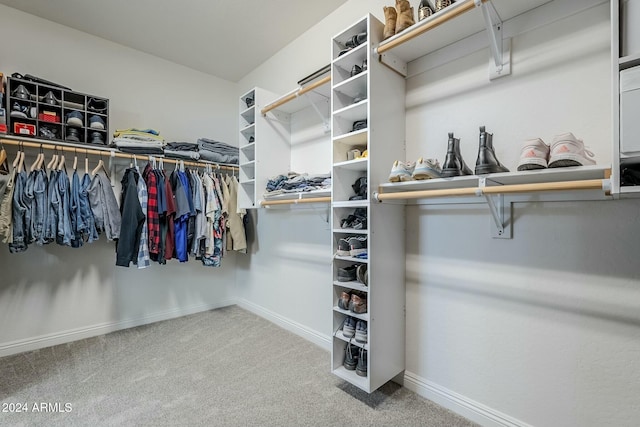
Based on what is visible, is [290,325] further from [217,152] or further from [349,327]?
[217,152]

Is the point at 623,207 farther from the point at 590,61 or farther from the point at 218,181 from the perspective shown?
the point at 218,181

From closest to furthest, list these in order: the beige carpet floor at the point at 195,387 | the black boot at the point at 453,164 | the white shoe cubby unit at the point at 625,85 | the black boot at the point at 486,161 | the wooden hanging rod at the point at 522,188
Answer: the white shoe cubby unit at the point at 625,85, the wooden hanging rod at the point at 522,188, the black boot at the point at 486,161, the black boot at the point at 453,164, the beige carpet floor at the point at 195,387

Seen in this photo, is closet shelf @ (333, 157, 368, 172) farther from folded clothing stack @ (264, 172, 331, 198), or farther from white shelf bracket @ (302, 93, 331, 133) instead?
white shelf bracket @ (302, 93, 331, 133)

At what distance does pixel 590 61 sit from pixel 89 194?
122 inches

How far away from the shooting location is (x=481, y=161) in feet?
3.90

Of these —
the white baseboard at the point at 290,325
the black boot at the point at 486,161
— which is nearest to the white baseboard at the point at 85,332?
the white baseboard at the point at 290,325

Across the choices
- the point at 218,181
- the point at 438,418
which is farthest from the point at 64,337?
the point at 438,418

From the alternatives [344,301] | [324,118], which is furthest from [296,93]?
[344,301]

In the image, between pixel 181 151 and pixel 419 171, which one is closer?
pixel 419 171

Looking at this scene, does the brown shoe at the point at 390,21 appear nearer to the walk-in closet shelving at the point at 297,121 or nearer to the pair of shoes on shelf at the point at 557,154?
the walk-in closet shelving at the point at 297,121

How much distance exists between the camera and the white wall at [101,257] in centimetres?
224

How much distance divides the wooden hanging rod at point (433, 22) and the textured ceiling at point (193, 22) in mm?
1020

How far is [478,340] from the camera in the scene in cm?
147

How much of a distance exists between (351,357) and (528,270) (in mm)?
1035
